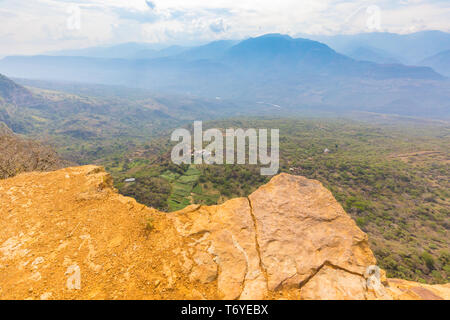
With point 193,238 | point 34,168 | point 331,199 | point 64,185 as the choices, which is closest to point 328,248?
point 331,199

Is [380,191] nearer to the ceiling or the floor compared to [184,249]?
nearer to the floor

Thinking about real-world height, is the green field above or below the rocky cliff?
below

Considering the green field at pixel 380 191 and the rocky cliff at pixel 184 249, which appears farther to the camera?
the green field at pixel 380 191

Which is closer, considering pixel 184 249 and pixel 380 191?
pixel 184 249

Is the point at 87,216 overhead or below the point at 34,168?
overhead

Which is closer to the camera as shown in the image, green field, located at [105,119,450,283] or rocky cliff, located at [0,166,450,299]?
rocky cliff, located at [0,166,450,299]

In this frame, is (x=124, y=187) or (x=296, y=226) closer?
(x=296, y=226)

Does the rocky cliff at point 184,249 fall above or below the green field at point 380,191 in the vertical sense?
above
